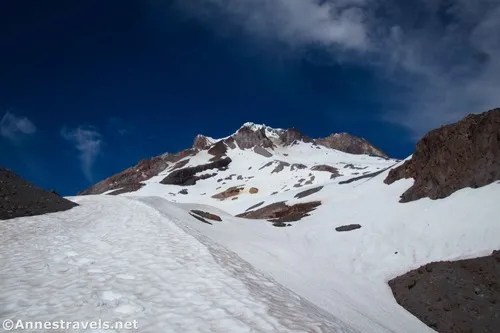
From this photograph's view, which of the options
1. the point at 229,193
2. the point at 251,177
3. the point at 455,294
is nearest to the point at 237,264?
the point at 455,294

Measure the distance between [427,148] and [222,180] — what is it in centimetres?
9641

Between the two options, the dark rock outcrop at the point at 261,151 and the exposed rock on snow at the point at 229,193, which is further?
the dark rock outcrop at the point at 261,151

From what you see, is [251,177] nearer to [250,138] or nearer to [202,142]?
[250,138]

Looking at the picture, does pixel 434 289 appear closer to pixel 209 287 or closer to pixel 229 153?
pixel 209 287

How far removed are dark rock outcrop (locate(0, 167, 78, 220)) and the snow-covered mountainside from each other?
1.24 meters

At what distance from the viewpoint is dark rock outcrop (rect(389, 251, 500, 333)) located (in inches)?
541

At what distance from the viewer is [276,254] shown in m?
18.7

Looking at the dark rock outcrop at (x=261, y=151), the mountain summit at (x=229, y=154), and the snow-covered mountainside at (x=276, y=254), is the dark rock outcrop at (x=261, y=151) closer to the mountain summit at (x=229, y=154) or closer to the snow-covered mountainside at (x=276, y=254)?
the mountain summit at (x=229, y=154)

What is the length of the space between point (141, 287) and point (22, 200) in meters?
17.5

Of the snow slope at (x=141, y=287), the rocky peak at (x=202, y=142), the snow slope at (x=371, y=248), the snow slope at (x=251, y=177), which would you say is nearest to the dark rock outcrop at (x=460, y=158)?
the snow slope at (x=371, y=248)

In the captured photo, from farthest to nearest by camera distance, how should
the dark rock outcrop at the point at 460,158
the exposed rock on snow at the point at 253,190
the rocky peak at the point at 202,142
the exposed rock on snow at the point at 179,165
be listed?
the rocky peak at the point at 202,142 < the exposed rock on snow at the point at 179,165 < the exposed rock on snow at the point at 253,190 < the dark rock outcrop at the point at 460,158

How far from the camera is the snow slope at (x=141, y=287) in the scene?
255 inches

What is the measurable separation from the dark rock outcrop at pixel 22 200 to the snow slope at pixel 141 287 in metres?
5.61

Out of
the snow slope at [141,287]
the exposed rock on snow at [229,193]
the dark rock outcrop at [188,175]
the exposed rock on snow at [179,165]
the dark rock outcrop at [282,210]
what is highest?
the exposed rock on snow at [179,165]
